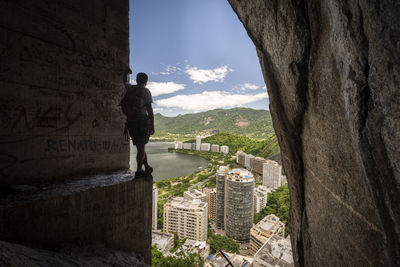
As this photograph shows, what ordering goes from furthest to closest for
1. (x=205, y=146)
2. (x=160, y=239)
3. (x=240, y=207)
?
(x=205, y=146), (x=240, y=207), (x=160, y=239)

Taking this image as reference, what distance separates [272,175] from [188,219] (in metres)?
21.2

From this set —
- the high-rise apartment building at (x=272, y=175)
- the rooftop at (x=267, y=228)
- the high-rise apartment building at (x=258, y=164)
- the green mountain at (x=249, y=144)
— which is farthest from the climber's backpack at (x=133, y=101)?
the green mountain at (x=249, y=144)

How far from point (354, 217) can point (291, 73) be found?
5.53 feet

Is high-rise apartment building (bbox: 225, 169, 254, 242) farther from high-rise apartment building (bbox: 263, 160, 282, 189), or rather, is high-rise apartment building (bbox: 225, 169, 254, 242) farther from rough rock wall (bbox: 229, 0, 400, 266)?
rough rock wall (bbox: 229, 0, 400, 266)

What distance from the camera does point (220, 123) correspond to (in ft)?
436

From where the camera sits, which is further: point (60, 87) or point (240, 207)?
point (240, 207)

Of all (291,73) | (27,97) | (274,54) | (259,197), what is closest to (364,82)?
(291,73)

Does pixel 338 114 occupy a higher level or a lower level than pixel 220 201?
higher

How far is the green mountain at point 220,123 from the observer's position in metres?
108

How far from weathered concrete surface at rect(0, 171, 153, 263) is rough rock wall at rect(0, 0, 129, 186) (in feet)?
1.05

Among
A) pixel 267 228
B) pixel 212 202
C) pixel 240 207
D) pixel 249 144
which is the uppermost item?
pixel 249 144

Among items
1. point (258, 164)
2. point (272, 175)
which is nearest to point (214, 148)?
point (258, 164)

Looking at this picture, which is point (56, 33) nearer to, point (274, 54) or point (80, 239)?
point (80, 239)

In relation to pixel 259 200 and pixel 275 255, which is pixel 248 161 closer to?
pixel 259 200
